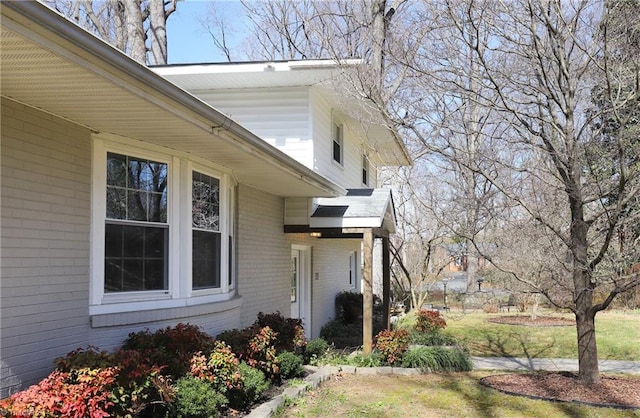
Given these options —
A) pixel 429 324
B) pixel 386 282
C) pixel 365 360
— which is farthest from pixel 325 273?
pixel 365 360

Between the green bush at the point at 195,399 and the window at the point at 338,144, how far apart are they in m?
8.47

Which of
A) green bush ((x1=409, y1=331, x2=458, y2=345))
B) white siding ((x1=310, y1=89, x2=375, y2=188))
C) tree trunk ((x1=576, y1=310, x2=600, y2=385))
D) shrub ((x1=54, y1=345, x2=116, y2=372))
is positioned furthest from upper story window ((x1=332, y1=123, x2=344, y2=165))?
shrub ((x1=54, y1=345, x2=116, y2=372))

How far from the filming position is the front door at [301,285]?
1311cm

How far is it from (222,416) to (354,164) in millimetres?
10535

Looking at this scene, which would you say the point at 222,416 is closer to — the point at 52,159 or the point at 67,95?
the point at 52,159

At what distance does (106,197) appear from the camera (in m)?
6.08

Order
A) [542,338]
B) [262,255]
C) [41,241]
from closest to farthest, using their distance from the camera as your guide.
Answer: [41,241] → [262,255] → [542,338]

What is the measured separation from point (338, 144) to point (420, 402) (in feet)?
25.4

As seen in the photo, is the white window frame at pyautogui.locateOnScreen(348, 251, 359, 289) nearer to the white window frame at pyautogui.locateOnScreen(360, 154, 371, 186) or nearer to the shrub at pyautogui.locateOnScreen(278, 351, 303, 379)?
the white window frame at pyautogui.locateOnScreen(360, 154, 371, 186)

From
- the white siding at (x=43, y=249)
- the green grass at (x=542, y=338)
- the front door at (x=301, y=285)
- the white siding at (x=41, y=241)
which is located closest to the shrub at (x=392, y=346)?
the front door at (x=301, y=285)

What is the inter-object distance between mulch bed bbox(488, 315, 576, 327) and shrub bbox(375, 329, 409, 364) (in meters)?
7.76

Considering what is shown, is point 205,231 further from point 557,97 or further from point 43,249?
point 557,97

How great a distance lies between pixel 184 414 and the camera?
18.7ft

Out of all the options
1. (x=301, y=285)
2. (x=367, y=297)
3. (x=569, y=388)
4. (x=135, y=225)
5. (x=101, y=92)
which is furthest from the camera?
(x=301, y=285)
